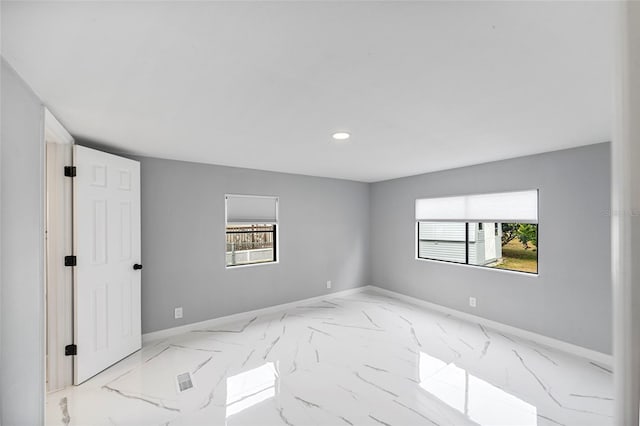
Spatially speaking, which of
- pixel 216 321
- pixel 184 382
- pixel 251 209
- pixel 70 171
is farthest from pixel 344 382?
pixel 70 171

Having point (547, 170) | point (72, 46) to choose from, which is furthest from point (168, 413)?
point (547, 170)

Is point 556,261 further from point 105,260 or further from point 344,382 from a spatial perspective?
point 105,260

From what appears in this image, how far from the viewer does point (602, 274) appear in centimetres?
281

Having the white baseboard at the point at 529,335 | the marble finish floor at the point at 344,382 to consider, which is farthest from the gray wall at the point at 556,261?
the marble finish floor at the point at 344,382

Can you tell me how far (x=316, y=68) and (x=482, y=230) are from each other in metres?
3.48

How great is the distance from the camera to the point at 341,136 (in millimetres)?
2555

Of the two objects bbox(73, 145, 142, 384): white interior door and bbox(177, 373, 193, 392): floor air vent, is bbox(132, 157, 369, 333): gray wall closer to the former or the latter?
bbox(73, 145, 142, 384): white interior door

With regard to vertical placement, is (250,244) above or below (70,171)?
below

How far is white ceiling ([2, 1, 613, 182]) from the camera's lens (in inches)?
43.2

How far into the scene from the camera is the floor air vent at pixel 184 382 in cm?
241

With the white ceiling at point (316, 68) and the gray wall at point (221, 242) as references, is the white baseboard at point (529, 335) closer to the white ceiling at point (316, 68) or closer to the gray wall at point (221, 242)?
the gray wall at point (221, 242)

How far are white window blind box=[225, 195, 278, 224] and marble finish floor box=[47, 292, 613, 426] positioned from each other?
1441 mm

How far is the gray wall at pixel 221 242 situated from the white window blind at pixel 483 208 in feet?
4.48

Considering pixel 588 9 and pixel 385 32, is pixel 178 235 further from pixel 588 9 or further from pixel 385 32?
pixel 588 9
